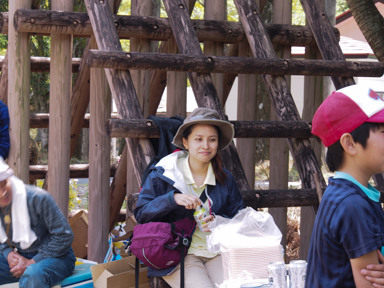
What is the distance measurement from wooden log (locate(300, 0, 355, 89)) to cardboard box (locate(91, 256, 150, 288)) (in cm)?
203

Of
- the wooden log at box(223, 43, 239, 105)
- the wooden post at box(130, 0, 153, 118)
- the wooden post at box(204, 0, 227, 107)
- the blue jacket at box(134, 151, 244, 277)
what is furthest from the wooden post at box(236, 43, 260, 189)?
the blue jacket at box(134, 151, 244, 277)

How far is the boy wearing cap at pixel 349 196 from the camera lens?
A: 1465mm

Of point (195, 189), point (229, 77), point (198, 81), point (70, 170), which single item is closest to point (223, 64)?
point (198, 81)

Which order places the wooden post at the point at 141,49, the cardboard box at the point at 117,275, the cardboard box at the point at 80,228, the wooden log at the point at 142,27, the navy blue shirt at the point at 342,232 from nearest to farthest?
1. the navy blue shirt at the point at 342,232
2. the cardboard box at the point at 117,275
3. the wooden log at the point at 142,27
4. the wooden post at the point at 141,49
5. the cardboard box at the point at 80,228

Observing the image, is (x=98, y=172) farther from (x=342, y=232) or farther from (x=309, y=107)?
(x=342, y=232)

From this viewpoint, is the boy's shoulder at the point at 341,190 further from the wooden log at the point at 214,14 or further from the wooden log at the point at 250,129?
the wooden log at the point at 214,14

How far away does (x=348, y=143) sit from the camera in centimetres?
159

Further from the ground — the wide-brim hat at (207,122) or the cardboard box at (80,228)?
the wide-brim hat at (207,122)

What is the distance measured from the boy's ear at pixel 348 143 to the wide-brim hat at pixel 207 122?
131 centimetres

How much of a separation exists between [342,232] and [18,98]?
130 inches

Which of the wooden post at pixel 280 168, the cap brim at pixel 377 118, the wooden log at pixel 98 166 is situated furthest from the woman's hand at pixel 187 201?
the wooden post at pixel 280 168

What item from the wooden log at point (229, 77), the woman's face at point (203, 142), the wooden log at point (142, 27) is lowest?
the woman's face at point (203, 142)

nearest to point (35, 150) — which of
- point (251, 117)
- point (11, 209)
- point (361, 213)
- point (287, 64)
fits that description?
point (251, 117)

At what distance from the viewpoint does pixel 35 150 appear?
7.05 metres
